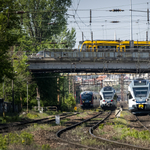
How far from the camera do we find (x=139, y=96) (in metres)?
26.0

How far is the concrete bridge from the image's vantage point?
46531 millimetres

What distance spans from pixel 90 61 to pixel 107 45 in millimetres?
4428

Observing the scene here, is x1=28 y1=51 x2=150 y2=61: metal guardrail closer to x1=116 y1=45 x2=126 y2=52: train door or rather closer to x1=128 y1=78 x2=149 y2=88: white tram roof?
x1=116 y1=45 x2=126 y2=52: train door

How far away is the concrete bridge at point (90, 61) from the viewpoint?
153 feet

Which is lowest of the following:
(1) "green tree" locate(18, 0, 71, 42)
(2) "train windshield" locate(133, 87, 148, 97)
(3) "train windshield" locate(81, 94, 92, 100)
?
(3) "train windshield" locate(81, 94, 92, 100)

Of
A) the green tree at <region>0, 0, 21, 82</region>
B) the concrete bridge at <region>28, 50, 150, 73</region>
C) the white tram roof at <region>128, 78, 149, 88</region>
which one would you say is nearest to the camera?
the green tree at <region>0, 0, 21, 82</region>

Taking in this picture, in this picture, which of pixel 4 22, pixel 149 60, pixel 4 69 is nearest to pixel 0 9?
pixel 4 22

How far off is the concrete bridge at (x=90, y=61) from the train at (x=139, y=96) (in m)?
19.6

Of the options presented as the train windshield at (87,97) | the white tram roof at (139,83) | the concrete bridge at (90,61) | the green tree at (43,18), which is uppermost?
the green tree at (43,18)

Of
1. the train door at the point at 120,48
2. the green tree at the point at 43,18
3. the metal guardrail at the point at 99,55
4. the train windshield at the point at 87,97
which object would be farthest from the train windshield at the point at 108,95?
the green tree at the point at 43,18

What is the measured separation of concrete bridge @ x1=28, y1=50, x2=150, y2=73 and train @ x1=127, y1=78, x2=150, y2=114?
19.6 metres

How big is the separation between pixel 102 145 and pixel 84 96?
151 feet

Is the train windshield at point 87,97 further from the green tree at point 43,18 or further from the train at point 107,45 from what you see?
the green tree at point 43,18

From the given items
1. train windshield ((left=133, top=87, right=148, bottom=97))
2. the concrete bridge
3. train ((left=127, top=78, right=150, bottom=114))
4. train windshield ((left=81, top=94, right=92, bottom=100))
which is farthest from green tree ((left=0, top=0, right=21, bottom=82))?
train windshield ((left=81, top=94, right=92, bottom=100))
